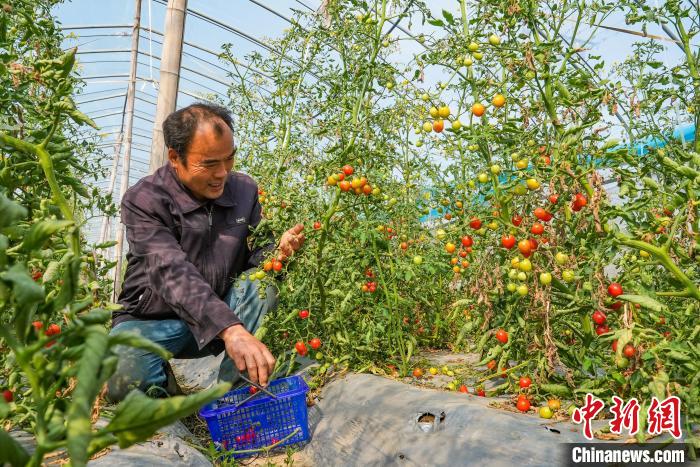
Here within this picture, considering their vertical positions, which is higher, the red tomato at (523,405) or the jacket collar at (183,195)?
the jacket collar at (183,195)

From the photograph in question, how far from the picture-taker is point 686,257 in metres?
1.51

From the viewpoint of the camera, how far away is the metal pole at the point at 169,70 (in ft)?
12.9

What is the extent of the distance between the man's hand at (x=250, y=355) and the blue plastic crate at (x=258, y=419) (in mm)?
374

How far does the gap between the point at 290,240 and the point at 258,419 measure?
2.37 feet

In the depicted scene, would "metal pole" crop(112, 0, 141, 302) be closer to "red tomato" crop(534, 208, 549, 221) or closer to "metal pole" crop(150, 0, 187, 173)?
"metal pole" crop(150, 0, 187, 173)

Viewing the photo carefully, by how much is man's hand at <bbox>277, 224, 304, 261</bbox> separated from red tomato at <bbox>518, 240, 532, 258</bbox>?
0.89 metres

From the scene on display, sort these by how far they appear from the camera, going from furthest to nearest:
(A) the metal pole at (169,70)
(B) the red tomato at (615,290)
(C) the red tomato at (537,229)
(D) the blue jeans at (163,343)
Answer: (A) the metal pole at (169,70), (D) the blue jeans at (163,343), (C) the red tomato at (537,229), (B) the red tomato at (615,290)

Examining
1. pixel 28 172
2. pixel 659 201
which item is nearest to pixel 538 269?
pixel 659 201

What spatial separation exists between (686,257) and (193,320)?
1599 millimetres

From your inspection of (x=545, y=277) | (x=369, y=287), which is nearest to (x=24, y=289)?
(x=545, y=277)

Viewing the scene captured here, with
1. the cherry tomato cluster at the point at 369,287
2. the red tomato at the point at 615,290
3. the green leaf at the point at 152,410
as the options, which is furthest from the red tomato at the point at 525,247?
the green leaf at the point at 152,410

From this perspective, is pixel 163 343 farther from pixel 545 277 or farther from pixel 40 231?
pixel 40 231

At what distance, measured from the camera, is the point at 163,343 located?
7.95 feet

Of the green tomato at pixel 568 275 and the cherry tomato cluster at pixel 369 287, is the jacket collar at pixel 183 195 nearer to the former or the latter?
the cherry tomato cluster at pixel 369 287
